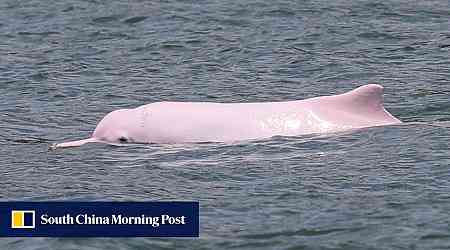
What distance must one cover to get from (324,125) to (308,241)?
14.5 feet

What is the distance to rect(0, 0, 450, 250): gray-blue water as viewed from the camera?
12648mm

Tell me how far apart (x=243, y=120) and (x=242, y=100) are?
359 centimetres

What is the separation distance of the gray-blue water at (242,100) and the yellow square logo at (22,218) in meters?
0.33

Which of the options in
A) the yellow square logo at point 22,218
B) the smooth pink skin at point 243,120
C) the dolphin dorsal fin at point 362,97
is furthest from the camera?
the dolphin dorsal fin at point 362,97

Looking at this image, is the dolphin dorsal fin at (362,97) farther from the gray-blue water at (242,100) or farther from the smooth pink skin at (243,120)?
the gray-blue water at (242,100)

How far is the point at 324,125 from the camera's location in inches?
642

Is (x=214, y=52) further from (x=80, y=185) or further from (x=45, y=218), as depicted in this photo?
(x=45, y=218)

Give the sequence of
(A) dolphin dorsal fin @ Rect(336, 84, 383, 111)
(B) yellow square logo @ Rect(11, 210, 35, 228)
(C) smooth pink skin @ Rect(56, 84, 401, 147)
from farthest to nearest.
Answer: (A) dolphin dorsal fin @ Rect(336, 84, 383, 111) < (C) smooth pink skin @ Rect(56, 84, 401, 147) < (B) yellow square logo @ Rect(11, 210, 35, 228)

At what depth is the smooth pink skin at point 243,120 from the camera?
16.2 m

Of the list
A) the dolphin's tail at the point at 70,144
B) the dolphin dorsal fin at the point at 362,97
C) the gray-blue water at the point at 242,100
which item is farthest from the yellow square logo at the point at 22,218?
the dolphin dorsal fin at the point at 362,97

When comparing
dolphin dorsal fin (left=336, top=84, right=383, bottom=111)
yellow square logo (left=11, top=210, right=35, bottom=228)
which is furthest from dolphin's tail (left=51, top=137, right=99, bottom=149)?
dolphin dorsal fin (left=336, top=84, right=383, bottom=111)

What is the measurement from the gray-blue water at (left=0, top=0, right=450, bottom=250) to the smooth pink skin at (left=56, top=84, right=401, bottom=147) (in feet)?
0.80

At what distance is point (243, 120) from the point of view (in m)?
16.2

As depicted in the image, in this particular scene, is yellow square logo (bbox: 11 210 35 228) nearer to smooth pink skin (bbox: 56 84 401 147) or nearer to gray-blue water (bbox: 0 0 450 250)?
gray-blue water (bbox: 0 0 450 250)
